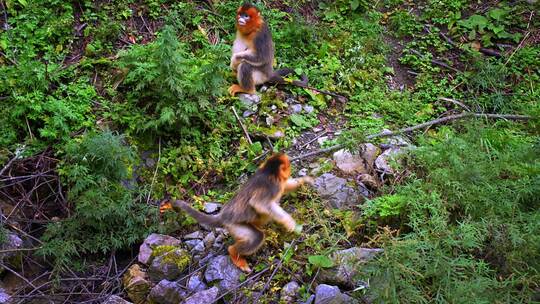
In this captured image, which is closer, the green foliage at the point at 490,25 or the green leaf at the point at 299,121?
the green leaf at the point at 299,121

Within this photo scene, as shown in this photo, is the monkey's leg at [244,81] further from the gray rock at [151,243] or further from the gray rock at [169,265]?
the gray rock at [169,265]

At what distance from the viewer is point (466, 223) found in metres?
5.08

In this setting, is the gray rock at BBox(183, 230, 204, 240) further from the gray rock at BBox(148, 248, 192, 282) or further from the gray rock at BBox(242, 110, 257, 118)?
the gray rock at BBox(242, 110, 257, 118)

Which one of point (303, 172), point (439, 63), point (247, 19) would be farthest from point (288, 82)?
point (439, 63)

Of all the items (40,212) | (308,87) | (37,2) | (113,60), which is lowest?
(40,212)

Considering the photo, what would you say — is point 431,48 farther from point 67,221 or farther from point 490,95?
point 67,221

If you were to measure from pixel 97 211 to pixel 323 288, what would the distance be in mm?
2706

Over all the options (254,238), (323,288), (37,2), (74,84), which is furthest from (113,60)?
(323,288)

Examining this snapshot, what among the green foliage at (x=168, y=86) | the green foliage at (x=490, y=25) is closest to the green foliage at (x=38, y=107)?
the green foliage at (x=168, y=86)

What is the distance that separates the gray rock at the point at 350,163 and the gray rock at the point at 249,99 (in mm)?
1551

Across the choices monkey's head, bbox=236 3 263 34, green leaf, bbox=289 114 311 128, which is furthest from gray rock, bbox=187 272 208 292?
monkey's head, bbox=236 3 263 34

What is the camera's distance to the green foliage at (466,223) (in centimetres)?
443

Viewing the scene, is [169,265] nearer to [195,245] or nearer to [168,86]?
[195,245]

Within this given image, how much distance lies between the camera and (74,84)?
729 centimetres
